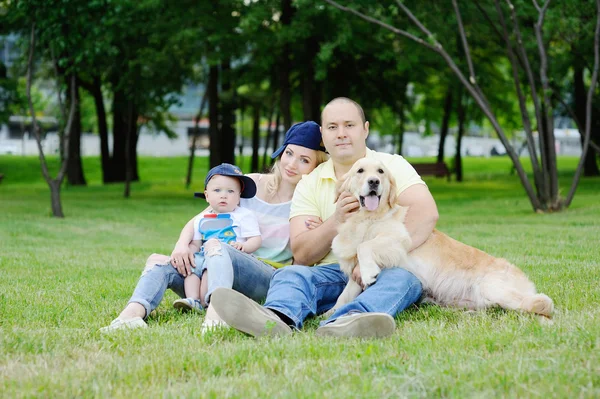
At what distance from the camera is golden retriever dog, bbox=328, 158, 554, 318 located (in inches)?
195

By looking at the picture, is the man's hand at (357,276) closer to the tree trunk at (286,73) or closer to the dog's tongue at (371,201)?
the dog's tongue at (371,201)

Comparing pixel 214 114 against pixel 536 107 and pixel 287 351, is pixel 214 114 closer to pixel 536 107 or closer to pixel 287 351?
pixel 536 107

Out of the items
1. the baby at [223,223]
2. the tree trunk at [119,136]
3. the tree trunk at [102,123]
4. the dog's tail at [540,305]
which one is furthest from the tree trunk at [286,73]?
the dog's tail at [540,305]

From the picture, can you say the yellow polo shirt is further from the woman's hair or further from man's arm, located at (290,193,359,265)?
the woman's hair

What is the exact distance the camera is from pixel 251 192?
228 inches

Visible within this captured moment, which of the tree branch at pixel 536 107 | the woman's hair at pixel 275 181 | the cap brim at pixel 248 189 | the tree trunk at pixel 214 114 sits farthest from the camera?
the tree trunk at pixel 214 114

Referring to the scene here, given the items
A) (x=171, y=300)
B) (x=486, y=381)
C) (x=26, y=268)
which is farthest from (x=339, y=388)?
(x=26, y=268)

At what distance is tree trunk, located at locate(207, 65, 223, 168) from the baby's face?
1784cm

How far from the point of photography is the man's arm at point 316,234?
5059 millimetres

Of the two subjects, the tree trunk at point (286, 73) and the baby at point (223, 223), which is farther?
the tree trunk at point (286, 73)

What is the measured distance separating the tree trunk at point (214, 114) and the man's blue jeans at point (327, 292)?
18.5 meters

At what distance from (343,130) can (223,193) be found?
100 cm

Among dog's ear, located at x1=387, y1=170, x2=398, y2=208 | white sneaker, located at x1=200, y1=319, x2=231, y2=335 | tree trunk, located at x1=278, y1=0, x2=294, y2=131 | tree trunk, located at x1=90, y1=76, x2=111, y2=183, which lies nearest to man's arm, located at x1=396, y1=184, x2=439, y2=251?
dog's ear, located at x1=387, y1=170, x2=398, y2=208

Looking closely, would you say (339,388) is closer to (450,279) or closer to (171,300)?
(450,279)
